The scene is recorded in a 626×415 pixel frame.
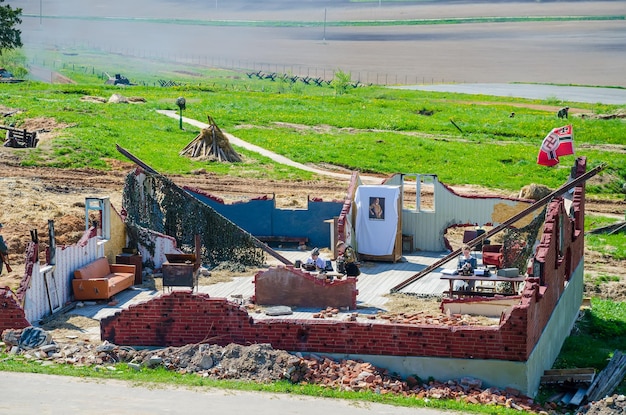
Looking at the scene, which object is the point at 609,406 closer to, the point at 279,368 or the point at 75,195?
the point at 279,368

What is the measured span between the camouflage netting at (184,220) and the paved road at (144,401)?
9.95 meters

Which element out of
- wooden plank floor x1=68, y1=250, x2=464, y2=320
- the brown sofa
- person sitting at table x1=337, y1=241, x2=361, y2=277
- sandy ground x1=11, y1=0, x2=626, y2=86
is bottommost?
wooden plank floor x1=68, y1=250, x2=464, y2=320

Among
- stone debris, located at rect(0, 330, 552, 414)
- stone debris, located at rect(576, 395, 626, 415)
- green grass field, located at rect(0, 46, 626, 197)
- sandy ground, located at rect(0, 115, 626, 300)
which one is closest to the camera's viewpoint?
stone debris, located at rect(576, 395, 626, 415)

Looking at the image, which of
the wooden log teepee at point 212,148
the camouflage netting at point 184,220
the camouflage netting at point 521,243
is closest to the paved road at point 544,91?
the wooden log teepee at point 212,148

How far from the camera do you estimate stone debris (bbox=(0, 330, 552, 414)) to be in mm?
23891

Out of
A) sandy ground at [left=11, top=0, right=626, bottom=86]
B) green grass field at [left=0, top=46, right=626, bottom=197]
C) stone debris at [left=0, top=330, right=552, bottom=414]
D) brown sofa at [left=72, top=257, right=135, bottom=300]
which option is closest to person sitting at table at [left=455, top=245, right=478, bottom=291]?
stone debris at [left=0, top=330, right=552, bottom=414]

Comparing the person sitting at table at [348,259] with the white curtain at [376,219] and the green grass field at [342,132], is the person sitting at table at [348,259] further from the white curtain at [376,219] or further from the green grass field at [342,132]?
the green grass field at [342,132]

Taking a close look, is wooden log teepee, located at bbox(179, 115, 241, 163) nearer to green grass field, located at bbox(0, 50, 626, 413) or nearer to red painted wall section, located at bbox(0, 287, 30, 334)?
green grass field, located at bbox(0, 50, 626, 413)

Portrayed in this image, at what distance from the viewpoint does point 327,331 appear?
2478 cm

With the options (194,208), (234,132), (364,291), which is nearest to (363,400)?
(364,291)

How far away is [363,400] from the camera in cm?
2312

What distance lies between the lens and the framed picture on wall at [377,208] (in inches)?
1368

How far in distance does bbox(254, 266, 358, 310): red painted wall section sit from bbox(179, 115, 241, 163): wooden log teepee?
2152 cm

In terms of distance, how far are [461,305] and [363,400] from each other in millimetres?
5838
